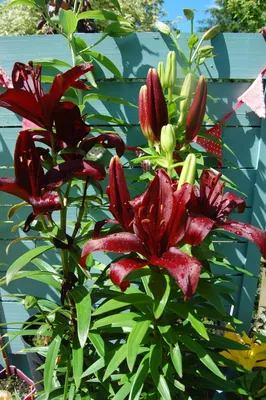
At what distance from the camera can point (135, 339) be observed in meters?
0.90

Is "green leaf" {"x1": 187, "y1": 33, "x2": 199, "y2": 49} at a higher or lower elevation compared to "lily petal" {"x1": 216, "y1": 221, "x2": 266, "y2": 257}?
higher

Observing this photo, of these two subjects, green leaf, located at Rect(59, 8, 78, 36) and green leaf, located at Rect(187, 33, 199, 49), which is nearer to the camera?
green leaf, located at Rect(59, 8, 78, 36)

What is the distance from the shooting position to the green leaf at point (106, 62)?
1.33 m

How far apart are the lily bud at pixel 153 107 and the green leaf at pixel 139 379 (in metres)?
0.61

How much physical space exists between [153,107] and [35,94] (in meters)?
0.35

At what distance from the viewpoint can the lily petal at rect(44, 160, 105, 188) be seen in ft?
2.93

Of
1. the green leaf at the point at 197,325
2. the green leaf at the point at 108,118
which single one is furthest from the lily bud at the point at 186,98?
the green leaf at the point at 197,325

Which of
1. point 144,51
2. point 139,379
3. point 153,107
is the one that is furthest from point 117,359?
point 144,51

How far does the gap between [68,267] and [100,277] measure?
0.12 m

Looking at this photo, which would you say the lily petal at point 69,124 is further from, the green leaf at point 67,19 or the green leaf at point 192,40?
the green leaf at point 192,40

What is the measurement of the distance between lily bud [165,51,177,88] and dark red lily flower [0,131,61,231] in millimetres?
530

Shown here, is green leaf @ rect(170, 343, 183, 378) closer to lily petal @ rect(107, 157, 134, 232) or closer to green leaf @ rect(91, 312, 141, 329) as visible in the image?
green leaf @ rect(91, 312, 141, 329)

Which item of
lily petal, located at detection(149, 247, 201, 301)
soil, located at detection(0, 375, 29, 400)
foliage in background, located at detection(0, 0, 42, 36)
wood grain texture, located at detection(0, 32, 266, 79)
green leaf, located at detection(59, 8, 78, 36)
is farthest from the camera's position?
foliage in background, located at detection(0, 0, 42, 36)

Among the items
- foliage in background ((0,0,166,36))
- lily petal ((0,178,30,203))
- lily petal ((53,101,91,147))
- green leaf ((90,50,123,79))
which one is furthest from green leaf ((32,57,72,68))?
foliage in background ((0,0,166,36))
